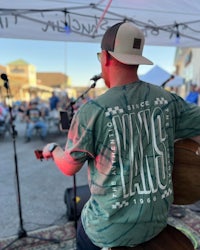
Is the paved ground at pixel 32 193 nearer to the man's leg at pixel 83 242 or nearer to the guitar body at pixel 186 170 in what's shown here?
the man's leg at pixel 83 242

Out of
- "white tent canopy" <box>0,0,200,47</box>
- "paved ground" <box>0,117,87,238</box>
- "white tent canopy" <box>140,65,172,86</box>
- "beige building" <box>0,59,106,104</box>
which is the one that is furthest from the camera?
"beige building" <box>0,59,106,104</box>

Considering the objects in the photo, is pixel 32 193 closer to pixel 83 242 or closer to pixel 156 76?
→ pixel 83 242

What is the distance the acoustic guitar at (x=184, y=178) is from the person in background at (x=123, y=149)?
0.12m

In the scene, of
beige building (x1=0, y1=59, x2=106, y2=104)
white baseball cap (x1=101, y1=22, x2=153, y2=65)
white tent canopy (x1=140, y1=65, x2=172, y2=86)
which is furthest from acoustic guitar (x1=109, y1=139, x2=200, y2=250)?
beige building (x1=0, y1=59, x2=106, y2=104)

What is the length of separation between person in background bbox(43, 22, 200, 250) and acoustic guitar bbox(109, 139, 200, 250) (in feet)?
0.40

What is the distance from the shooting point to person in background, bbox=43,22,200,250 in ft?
2.88

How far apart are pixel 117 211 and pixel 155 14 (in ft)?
7.84

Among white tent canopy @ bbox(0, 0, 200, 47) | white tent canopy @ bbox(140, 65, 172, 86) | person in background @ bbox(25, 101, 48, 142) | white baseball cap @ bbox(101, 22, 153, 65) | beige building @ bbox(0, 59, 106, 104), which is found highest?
white tent canopy @ bbox(0, 0, 200, 47)

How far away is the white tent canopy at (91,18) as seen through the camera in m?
2.31

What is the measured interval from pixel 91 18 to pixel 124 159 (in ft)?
7.26

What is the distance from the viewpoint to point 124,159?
34.8 inches

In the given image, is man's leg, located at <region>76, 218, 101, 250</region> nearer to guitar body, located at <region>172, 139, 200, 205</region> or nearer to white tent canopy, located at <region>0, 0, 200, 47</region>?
guitar body, located at <region>172, 139, 200, 205</region>

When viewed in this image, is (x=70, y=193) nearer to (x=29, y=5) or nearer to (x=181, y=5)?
(x=29, y=5)

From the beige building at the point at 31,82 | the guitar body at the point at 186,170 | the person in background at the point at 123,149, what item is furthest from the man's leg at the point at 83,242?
the beige building at the point at 31,82
